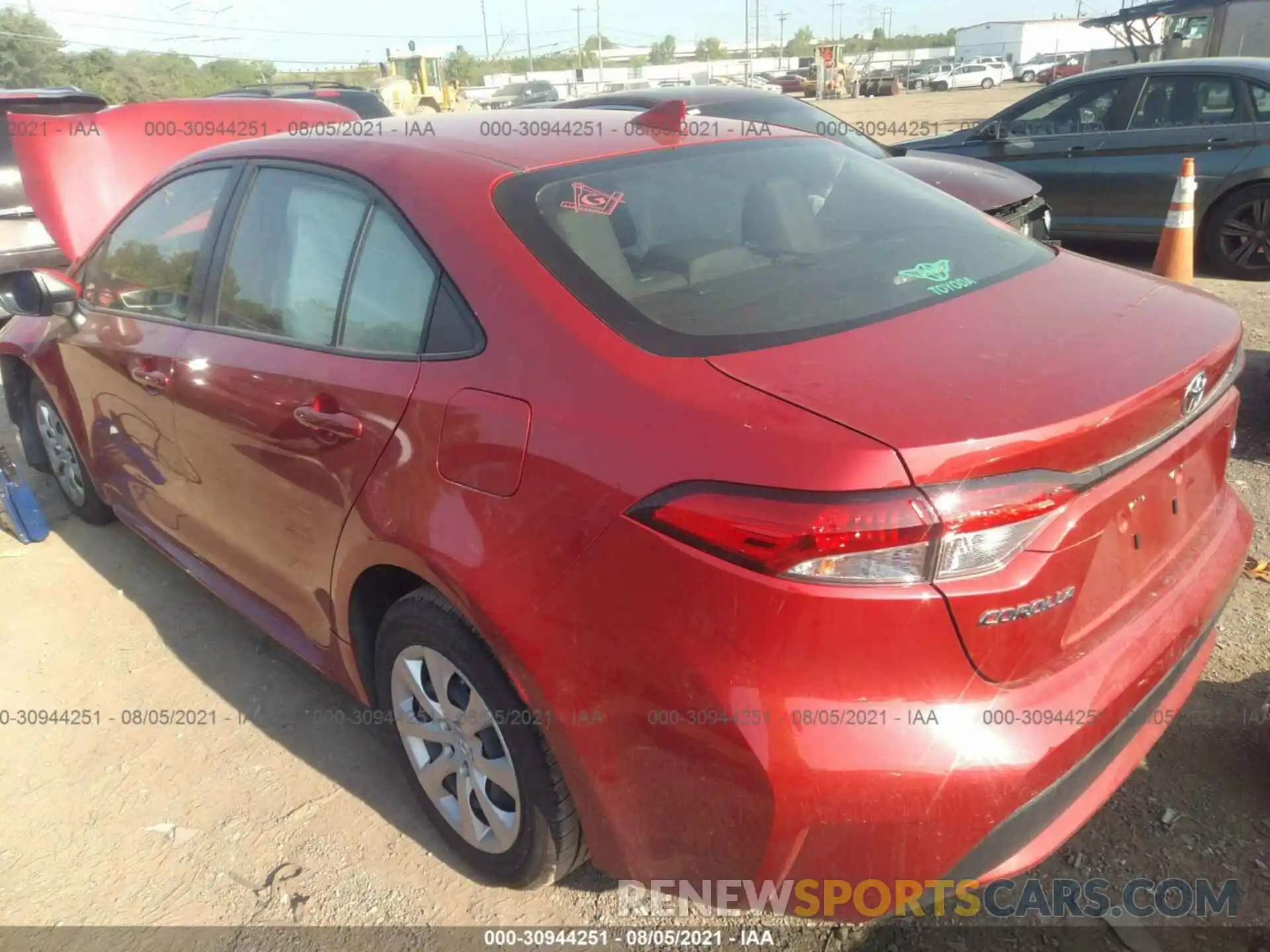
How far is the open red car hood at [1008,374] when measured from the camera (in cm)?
148

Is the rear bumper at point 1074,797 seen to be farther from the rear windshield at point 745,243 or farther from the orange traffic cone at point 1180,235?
the orange traffic cone at point 1180,235

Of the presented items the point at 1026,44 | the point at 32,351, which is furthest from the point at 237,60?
the point at 32,351

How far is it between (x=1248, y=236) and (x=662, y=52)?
107477mm

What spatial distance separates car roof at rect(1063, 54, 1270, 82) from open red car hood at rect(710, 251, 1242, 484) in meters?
6.15

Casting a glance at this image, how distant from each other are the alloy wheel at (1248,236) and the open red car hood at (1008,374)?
5785mm

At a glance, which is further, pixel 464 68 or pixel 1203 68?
pixel 464 68

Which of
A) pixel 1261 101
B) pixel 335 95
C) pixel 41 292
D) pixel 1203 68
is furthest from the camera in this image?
pixel 335 95

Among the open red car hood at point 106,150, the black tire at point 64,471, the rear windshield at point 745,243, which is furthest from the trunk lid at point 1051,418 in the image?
the open red car hood at point 106,150

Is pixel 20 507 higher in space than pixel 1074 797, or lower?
lower

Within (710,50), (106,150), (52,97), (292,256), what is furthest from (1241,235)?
(710,50)

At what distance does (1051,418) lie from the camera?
4.98 feet

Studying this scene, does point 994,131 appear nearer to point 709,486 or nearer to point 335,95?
point 335,95

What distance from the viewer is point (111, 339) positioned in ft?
10.7

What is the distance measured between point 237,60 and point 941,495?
Result: 270 ft
